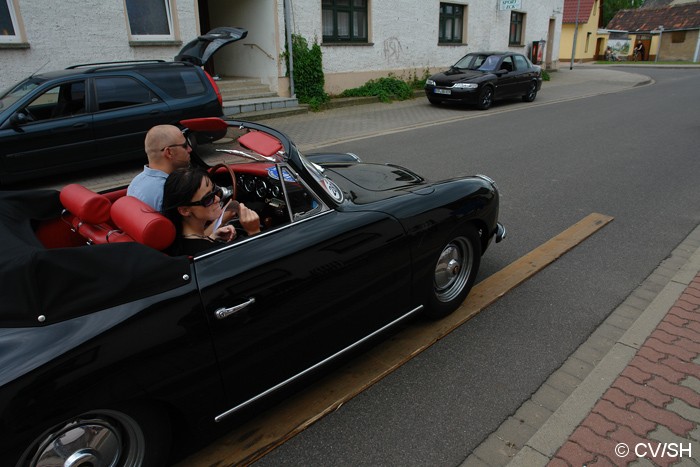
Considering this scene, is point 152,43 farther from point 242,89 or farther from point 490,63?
point 490,63

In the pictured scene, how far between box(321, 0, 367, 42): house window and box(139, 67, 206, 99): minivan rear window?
7.34m

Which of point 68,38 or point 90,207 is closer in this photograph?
point 90,207

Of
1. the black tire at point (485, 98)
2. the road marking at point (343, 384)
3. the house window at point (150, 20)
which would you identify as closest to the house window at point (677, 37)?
the black tire at point (485, 98)

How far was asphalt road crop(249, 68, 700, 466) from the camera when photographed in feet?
7.86

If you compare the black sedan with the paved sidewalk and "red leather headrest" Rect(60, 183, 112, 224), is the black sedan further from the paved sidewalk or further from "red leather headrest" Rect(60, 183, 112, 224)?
"red leather headrest" Rect(60, 183, 112, 224)

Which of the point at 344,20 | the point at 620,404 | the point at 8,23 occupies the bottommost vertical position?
the point at 620,404

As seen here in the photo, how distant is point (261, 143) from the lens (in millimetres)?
2596

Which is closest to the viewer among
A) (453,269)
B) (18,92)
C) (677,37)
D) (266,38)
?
(453,269)

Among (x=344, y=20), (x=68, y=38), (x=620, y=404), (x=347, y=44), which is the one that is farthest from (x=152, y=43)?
(x=620, y=404)

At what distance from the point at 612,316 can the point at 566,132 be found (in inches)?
306

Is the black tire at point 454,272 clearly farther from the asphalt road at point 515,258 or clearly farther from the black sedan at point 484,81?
the black sedan at point 484,81

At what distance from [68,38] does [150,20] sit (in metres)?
1.92

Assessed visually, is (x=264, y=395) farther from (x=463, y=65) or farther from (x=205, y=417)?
(x=463, y=65)

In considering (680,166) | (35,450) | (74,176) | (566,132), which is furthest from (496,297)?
(566,132)
